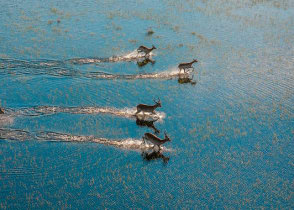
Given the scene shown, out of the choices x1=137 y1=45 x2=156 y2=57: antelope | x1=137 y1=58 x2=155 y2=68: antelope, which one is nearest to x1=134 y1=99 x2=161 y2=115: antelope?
x1=137 y1=58 x2=155 y2=68: antelope

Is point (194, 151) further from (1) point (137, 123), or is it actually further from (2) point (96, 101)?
(2) point (96, 101)

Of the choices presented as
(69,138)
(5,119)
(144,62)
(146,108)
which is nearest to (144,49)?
(144,62)

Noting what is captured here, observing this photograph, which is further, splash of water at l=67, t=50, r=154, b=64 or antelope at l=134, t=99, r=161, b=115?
splash of water at l=67, t=50, r=154, b=64

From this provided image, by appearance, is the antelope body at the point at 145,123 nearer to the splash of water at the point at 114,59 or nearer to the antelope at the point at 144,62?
the antelope at the point at 144,62

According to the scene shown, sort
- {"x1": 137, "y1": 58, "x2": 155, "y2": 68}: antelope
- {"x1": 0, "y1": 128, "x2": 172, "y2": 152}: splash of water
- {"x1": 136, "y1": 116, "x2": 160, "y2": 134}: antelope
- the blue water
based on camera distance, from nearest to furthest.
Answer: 1. the blue water
2. {"x1": 0, "y1": 128, "x2": 172, "y2": 152}: splash of water
3. {"x1": 136, "y1": 116, "x2": 160, "y2": 134}: antelope
4. {"x1": 137, "y1": 58, "x2": 155, "y2": 68}: antelope

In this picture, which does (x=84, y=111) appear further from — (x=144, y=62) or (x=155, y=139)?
(x=144, y=62)

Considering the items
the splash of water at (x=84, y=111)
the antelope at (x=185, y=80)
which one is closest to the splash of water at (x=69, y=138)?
the splash of water at (x=84, y=111)

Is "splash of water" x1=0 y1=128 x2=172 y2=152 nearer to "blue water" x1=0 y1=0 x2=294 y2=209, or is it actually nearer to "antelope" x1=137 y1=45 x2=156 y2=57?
"blue water" x1=0 y1=0 x2=294 y2=209

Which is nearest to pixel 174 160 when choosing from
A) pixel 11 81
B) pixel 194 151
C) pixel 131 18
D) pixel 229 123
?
pixel 194 151
